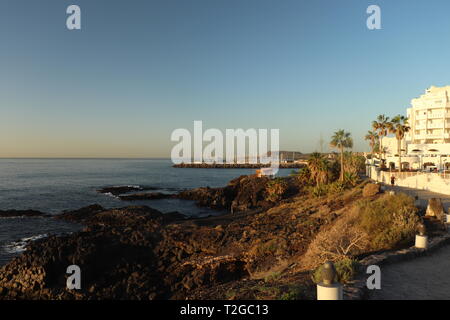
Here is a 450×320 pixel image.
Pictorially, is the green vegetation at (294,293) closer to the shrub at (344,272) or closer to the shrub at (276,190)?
the shrub at (344,272)

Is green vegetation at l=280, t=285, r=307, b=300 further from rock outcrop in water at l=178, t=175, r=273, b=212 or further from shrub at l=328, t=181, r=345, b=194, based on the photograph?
rock outcrop in water at l=178, t=175, r=273, b=212

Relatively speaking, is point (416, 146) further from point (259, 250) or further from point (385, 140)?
point (259, 250)

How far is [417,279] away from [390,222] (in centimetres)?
568

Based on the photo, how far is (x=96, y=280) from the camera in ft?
48.5

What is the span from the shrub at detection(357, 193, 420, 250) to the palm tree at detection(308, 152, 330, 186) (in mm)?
19696

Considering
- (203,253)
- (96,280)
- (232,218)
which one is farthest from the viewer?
(232,218)

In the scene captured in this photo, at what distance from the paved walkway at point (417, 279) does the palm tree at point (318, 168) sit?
25988 mm

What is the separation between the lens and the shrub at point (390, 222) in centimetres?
1177

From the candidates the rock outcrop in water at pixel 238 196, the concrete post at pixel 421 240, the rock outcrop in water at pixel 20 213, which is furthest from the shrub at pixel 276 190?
the rock outcrop in water at pixel 20 213

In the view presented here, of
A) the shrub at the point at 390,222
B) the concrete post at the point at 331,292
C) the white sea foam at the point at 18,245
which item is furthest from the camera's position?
the white sea foam at the point at 18,245

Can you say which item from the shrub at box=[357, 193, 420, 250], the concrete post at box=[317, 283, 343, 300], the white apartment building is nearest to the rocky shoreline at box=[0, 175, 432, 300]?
the concrete post at box=[317, 283, 343, 300]

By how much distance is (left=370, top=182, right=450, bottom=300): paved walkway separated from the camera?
7.30 meters
